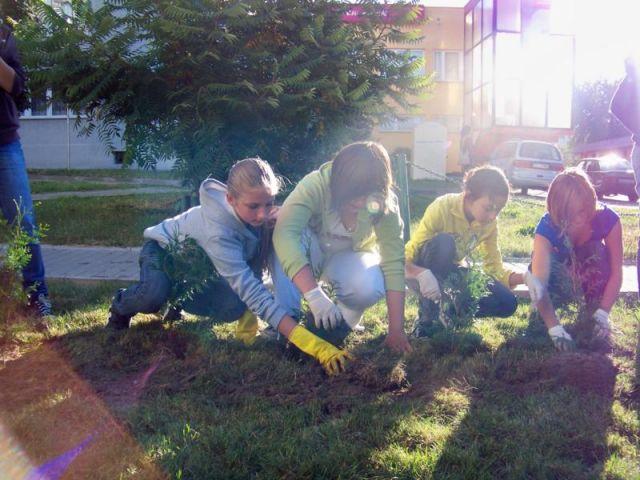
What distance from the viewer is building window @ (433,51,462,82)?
90.8 ft

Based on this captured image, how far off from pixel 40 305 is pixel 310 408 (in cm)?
203

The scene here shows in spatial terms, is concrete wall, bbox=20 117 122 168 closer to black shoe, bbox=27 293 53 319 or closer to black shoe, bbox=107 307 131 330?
black shoe, bbox=27 293 53 319

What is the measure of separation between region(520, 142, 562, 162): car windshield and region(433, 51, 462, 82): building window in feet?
30.7

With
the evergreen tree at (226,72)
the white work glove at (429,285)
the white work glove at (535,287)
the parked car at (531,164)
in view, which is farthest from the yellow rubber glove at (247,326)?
the parked car at (531,164)

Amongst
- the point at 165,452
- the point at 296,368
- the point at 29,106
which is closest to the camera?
the point at 165,452

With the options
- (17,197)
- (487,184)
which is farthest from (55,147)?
(487,184)

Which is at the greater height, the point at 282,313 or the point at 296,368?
the point at 282,313

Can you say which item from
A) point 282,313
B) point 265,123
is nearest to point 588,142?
point 265,123

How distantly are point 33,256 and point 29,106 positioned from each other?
13.9ft

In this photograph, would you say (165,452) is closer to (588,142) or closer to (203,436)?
(203,436)

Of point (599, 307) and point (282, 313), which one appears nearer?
point (282, 313)

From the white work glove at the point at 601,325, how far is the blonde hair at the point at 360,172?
1.37 metres

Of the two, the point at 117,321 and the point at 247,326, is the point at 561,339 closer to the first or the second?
the point at 247,326

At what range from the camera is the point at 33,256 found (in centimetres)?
370
